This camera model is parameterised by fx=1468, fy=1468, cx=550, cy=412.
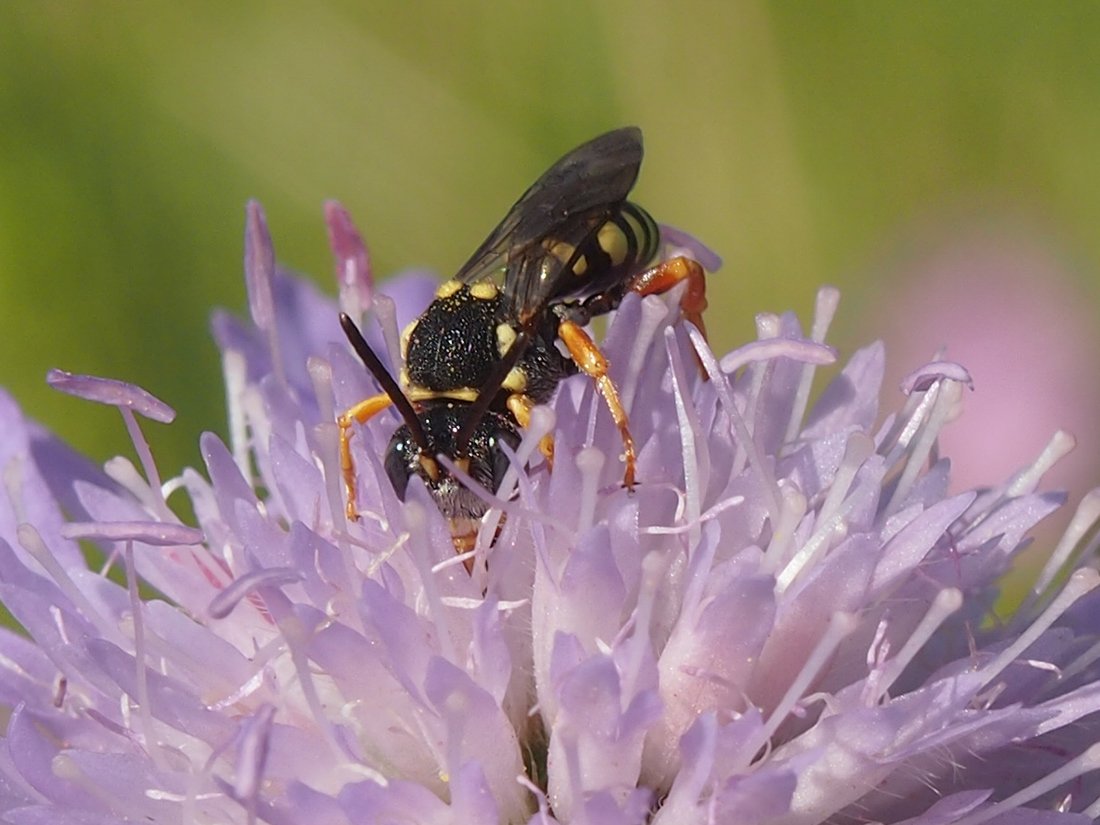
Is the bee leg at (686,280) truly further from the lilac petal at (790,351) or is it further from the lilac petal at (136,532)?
the lilac petal at (136,532)

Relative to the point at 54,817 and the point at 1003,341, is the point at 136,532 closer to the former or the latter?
the point at 54,817

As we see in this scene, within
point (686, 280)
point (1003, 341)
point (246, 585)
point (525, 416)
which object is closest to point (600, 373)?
point (525, 416)

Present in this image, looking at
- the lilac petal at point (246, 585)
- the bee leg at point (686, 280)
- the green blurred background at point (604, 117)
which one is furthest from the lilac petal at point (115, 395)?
the green blurred background at point (604, 117)

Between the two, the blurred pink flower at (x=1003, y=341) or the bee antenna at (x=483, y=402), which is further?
the blurred pink flower at (x=1003, y=341)

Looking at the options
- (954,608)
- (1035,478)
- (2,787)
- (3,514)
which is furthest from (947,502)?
(3,514)

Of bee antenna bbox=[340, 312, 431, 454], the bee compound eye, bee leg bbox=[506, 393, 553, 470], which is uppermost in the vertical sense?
bee antenna bbox=[340, 312, 431, 454]

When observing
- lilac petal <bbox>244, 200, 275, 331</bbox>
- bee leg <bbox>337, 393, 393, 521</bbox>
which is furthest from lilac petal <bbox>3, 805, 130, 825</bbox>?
lilac petal <bbox>244, 200, 275, 331</bbox>

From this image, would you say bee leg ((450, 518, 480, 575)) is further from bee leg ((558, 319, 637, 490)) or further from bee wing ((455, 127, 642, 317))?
bee wing ((455, 127, 642, 317))

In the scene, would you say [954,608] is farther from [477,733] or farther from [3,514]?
[3,514]
